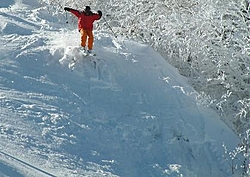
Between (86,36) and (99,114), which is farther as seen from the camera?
(86,36)

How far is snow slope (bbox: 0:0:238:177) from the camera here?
8117 millimetres

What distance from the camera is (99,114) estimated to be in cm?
950

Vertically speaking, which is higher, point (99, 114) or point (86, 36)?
point (86, 36)

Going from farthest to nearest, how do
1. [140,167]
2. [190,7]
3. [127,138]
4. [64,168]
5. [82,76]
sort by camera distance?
[190,7] → [82,76] → [127,138] → [140,167] → [64,168]

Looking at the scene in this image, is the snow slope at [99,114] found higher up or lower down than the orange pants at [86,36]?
lower down

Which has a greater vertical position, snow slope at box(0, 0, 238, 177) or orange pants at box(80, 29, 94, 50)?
orange pants at box(80, 29, 94, 50)

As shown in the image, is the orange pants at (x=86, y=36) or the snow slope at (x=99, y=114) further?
the orange pants at (x=86, y=36)

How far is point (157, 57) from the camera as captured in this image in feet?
37.7

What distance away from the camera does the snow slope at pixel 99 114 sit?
26.6ft

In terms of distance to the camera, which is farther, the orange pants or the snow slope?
the orange pants

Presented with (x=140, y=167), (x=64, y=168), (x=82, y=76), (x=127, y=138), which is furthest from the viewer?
(x=82, y=76)

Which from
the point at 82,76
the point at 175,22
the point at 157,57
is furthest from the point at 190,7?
the point at 82,76

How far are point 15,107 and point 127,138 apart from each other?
2285mm

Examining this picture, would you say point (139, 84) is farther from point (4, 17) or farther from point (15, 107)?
point (4, 17)
